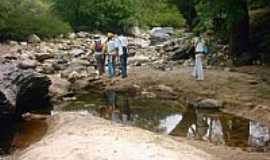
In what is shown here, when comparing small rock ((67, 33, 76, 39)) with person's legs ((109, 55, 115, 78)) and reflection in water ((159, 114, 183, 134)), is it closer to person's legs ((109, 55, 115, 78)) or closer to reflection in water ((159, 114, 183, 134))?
person's legs ((109, 55, 115, 78))

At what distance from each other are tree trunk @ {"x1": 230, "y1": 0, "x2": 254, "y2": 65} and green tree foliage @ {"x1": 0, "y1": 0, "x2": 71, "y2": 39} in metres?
18.3

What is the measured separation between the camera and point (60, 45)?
40250 mm

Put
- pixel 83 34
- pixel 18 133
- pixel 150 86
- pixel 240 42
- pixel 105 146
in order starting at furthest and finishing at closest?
pixel 83 34, pixel 240 42, pixel 150 86, pixel 18 133, pixel 105 146

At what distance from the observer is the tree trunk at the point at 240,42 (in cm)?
2625

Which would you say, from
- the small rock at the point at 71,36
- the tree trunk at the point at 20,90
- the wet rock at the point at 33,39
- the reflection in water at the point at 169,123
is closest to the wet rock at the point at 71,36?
the small rock at the point at 71,36

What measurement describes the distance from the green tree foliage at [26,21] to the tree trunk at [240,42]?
60.0 feet

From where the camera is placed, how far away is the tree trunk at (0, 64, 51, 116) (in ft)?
56.7

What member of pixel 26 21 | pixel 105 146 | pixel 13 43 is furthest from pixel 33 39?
pixel 105 146

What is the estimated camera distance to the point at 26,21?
4281cm

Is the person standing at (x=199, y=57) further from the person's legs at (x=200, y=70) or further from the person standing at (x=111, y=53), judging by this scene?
the person standing at (x=111, y=53)

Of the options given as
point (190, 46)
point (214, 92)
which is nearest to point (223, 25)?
point (190, 46)

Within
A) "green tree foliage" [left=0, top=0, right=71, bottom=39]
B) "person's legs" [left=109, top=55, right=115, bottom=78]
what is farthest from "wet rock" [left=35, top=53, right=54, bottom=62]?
"person's legs" [left=109, top=55, right=115, bottom=78]

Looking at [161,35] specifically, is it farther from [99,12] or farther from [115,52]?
[115,52]

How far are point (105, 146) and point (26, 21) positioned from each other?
3144cm
